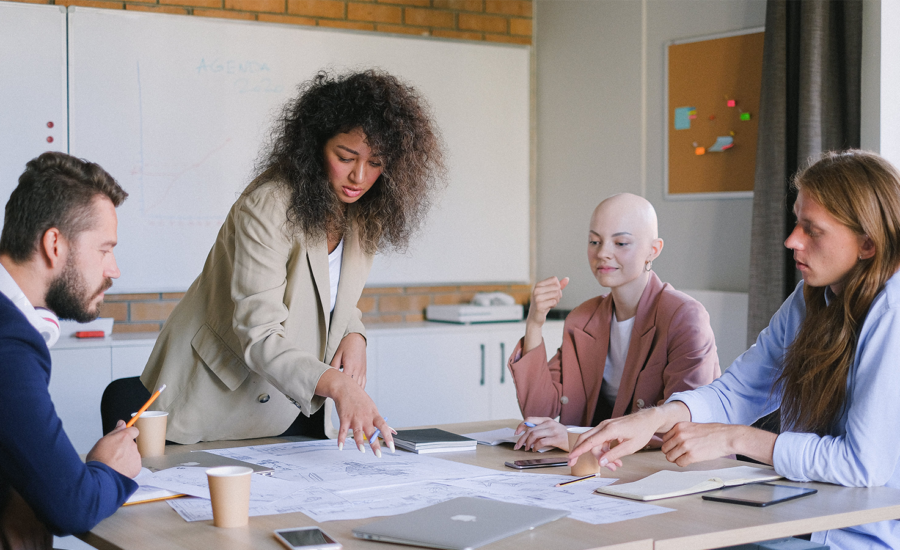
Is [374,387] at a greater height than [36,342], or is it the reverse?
[36,342]

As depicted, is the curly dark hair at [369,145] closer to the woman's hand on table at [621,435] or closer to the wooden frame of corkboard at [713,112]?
the woman's hand on table at [621,435]

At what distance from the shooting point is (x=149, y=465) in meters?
1.76

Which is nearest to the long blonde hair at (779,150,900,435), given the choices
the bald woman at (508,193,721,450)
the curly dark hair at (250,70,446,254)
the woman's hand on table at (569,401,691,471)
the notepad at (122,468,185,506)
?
the woman's hand on table at (569,401,691,471)

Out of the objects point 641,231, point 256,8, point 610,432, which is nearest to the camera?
point 610,432

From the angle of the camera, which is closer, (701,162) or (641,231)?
(641,231)

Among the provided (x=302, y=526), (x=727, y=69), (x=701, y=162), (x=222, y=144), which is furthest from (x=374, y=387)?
(x=302, y=526)

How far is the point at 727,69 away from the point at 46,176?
117 inches

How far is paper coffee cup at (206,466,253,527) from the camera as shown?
1340 mm

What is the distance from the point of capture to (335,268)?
2275mm

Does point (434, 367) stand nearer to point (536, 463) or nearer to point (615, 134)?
point (615, 134)

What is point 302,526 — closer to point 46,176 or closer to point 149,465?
point 149,465

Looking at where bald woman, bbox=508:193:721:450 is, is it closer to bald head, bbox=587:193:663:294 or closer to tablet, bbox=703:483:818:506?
bald head, bbox=587:193:663:294

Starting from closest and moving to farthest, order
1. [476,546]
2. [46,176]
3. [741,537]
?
[476,546] → [741,537] → [46,176]

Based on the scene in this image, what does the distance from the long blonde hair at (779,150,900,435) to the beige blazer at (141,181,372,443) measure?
0.99 meters
